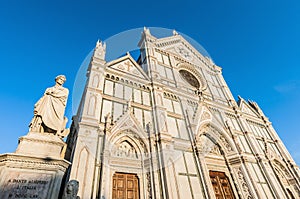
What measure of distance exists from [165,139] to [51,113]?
228 inches

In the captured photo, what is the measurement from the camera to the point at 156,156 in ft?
27.3

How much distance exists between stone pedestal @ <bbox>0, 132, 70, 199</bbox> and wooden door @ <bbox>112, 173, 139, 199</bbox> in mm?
3550

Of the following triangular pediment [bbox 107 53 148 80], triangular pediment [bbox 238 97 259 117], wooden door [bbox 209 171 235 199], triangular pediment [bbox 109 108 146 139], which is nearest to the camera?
triangular pediment [bbox 109 108 146 139]

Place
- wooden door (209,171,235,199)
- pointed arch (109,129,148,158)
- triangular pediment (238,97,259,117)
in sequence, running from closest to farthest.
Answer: pointed arch (109,129,148,158) → wooden door (209,171,235,199) → triangular pediment (238,97,259,117)

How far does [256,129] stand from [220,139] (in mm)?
5703

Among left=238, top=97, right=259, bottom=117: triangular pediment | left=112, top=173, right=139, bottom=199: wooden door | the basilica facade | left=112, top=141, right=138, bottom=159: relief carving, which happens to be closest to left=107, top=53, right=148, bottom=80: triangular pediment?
the basilica facade

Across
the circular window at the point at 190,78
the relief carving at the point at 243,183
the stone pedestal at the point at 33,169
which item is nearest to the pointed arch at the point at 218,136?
the relief carving at the point at 243,183

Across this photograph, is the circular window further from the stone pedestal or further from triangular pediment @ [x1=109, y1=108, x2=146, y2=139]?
the stone pedestal

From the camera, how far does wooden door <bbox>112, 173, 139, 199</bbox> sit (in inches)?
270

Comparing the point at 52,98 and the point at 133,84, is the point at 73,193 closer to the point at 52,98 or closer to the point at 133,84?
the point at 52,98

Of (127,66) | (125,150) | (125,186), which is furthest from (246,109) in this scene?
(125,186)

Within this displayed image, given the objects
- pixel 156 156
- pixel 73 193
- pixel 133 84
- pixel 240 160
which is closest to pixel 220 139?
pixel 240 160

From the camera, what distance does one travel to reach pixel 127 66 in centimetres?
1188

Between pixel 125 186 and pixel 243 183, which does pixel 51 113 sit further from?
pixel 243 183
